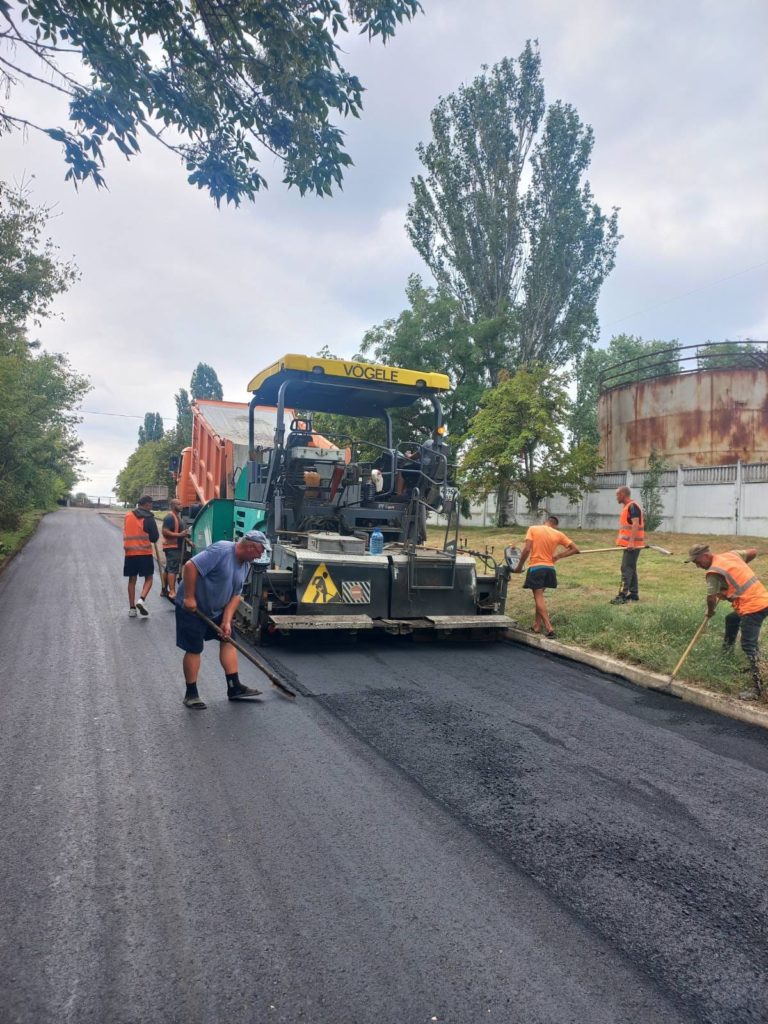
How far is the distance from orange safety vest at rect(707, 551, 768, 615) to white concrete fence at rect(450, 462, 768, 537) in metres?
12.0

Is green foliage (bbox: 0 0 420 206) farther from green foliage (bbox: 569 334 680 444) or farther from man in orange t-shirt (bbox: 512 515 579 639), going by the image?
green foliage (bbox: 569 334 680 444)

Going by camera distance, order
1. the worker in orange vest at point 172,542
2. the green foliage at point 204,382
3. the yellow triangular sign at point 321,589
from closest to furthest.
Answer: the yellow triangular sign at point 321,589 → the worker in orange vest at point 172,542 → the green foliage at point 204,382

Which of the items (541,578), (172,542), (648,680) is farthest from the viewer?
(172,542)

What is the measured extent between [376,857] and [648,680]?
155 inches

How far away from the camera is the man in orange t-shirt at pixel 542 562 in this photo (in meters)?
8.08

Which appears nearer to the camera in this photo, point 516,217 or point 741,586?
point 741,586

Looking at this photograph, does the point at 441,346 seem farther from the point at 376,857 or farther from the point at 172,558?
the point at 376,857

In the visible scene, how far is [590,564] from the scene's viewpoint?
13.9 meters

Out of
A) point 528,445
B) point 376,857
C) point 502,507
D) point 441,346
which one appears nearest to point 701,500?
point 528,445

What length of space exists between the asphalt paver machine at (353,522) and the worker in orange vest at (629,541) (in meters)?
2.08

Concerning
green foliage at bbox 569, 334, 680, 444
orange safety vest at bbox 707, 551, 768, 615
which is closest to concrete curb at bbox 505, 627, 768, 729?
orange safety vest at bbox 707, 551, 768, 615

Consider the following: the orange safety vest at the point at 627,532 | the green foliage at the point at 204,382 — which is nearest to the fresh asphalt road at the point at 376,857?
the orange safety vest at the point at 627,532

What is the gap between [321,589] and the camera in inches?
279

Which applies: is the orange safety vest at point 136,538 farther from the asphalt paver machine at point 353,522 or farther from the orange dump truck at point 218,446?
the asphalt paver machine at point 353,522
